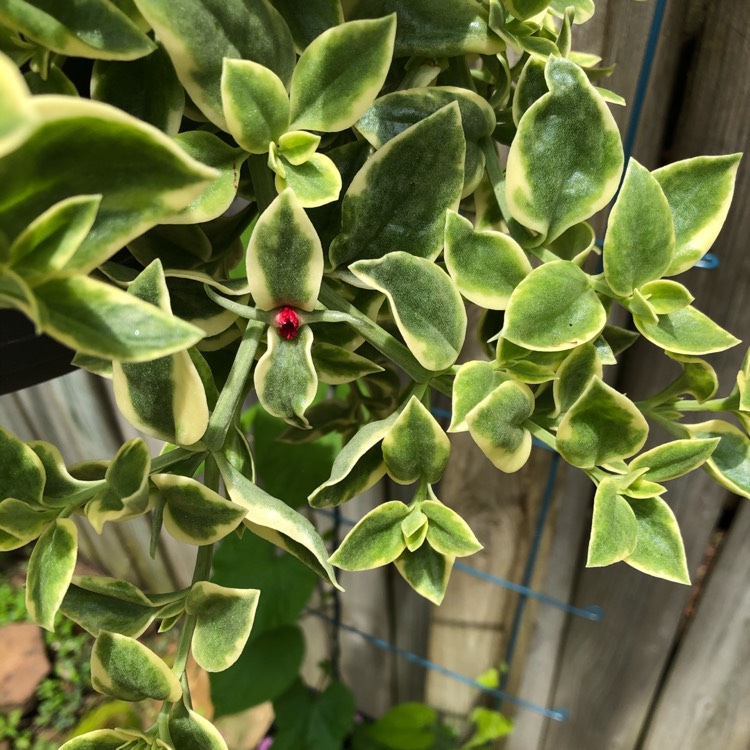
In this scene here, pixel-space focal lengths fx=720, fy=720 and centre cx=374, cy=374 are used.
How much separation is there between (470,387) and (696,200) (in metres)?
0.14

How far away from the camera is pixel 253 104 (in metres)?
0.29

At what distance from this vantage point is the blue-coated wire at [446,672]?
3.56 feet

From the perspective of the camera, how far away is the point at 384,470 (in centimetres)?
38

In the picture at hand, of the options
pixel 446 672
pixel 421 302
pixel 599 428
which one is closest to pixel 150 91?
pixel 421 302

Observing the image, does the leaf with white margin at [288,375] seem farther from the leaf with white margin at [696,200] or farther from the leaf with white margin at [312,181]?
the leaf with white margin at [696,200]

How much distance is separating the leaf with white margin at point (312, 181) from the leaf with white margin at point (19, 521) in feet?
0.58

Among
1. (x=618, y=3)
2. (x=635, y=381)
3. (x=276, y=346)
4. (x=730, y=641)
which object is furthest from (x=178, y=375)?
(x=730, y=641)

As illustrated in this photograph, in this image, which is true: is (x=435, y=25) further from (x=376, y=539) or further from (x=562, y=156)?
(x=376, y=539)

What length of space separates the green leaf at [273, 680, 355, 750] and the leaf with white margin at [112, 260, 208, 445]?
3.16 feet

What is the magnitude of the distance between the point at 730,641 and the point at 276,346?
2.67ft

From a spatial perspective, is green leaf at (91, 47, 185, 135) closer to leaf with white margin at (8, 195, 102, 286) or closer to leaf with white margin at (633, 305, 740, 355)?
leaf with white margin at (8, 195, 102, 286)

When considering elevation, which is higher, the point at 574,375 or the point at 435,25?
the point at 435,25

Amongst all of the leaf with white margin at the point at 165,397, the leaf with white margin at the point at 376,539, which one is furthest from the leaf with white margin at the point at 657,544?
the leaf with white margin at the point at 165,397

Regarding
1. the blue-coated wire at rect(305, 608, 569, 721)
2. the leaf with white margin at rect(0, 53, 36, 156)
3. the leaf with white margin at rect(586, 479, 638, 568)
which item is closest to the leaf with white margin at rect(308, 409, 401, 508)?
the leaf with white margin at rect(586, 479, 638, 568)
